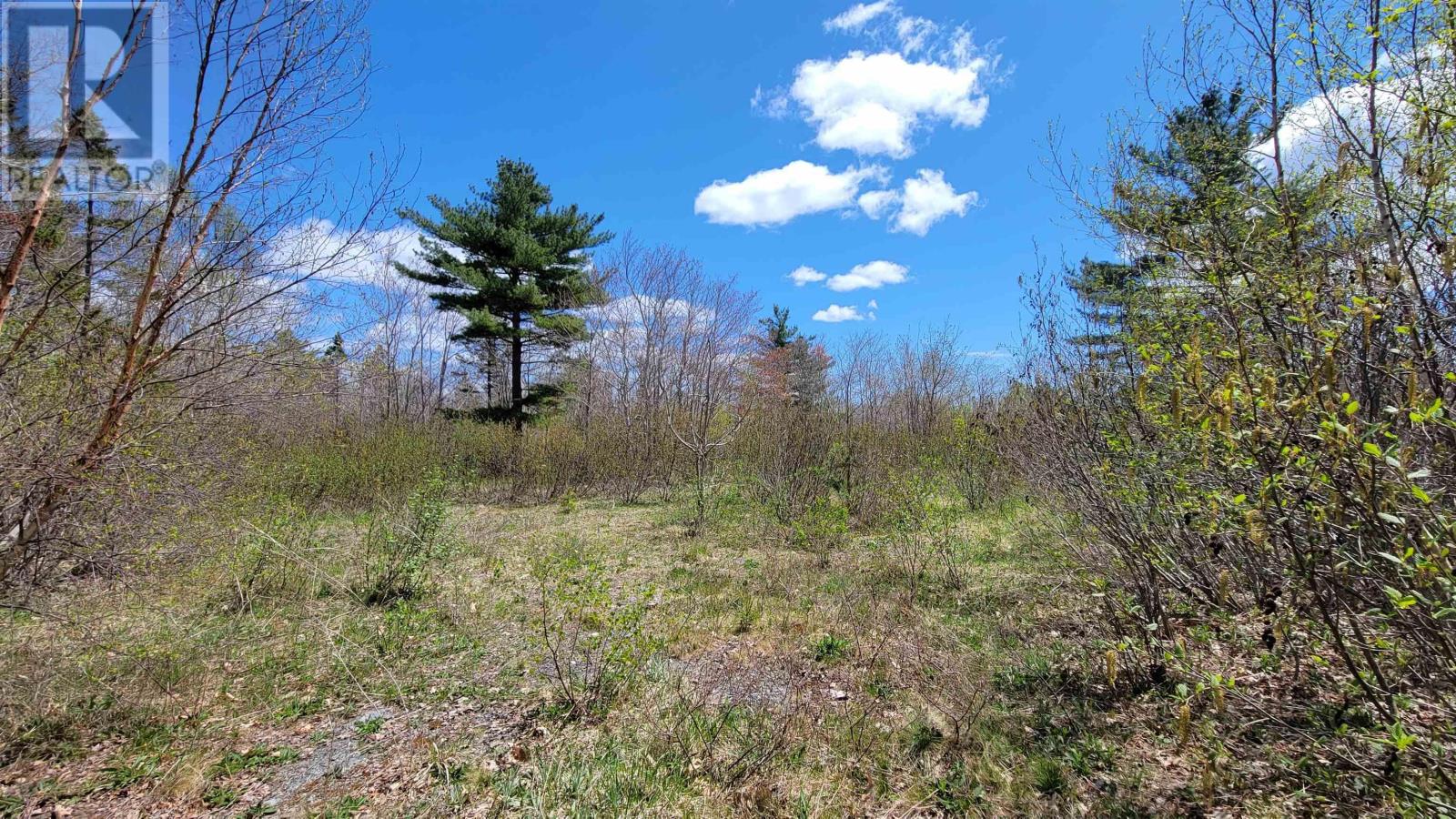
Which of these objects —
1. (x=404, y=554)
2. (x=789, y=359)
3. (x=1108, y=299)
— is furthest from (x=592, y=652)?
(x=789, y=359)

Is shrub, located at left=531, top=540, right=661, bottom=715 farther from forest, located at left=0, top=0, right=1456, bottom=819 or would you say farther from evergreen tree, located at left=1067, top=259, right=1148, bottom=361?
evergreen tree, located at left=1067, top=259, right=1148, bottom=361

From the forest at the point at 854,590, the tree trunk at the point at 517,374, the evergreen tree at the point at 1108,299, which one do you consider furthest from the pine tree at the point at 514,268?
the evergreen tree at the point at 1108,299

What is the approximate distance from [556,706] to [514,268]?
14.0m

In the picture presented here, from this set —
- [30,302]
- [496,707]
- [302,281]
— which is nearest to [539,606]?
[496,707]

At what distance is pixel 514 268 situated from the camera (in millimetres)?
15070

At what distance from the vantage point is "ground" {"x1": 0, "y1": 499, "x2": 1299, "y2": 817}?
2.51 metres

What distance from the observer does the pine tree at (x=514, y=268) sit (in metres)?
14.4

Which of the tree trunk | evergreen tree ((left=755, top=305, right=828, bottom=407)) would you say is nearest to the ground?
the tree trunk

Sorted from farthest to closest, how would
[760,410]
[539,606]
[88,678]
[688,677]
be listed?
[760,410] → [539,606] → [688,677] → [88,678]

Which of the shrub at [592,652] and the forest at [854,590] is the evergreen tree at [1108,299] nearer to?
the forest at [854,590]

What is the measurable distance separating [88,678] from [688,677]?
3411 mm

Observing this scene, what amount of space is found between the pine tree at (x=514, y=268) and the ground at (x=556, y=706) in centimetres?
1037

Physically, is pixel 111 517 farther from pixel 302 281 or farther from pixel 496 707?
pixel 496 707

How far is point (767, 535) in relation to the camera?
7.73 meters
